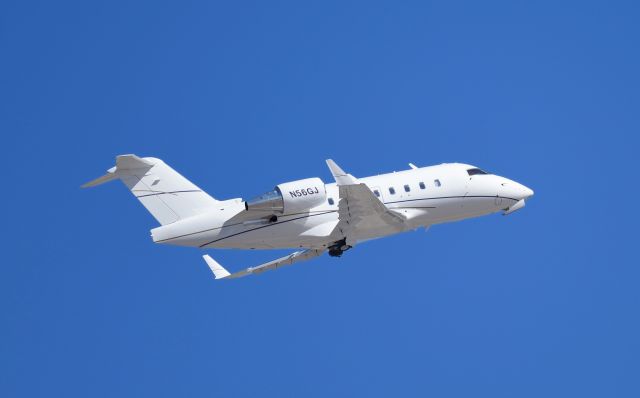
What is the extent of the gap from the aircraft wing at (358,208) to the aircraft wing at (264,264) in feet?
11.0

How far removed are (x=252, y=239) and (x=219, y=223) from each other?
1.32 metres

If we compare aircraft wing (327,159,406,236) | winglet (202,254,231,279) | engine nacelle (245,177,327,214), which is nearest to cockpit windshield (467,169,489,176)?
aircraft wing (327,159,406,236)

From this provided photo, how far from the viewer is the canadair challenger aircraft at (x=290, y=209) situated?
149ft

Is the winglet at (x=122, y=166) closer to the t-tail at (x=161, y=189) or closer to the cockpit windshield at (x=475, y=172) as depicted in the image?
the t-tail at (x=161, y=189)

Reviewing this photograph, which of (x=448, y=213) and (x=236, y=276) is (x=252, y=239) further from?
(x=448, y=213)

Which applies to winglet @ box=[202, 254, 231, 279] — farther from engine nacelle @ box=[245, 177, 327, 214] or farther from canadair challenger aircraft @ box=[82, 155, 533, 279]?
engine nacelle @ box=[245, 177, 327, 214]

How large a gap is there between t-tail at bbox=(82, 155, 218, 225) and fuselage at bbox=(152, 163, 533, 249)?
486 mm

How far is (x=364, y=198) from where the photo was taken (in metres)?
45.0

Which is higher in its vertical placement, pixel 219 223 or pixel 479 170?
pixel 479 170

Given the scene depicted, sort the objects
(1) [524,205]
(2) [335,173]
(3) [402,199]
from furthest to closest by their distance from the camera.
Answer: (1) [524,205] → (3) [402,199] → (2) [335,173]

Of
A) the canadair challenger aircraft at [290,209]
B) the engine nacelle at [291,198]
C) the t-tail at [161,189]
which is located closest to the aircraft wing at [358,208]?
the canadair challenger aircraft at [290,209]

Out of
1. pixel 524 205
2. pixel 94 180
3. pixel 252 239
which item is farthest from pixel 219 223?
pixel 524 205

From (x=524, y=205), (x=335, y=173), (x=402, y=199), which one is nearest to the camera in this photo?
(x=335, y=173)

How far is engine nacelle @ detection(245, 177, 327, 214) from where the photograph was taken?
149 feet
